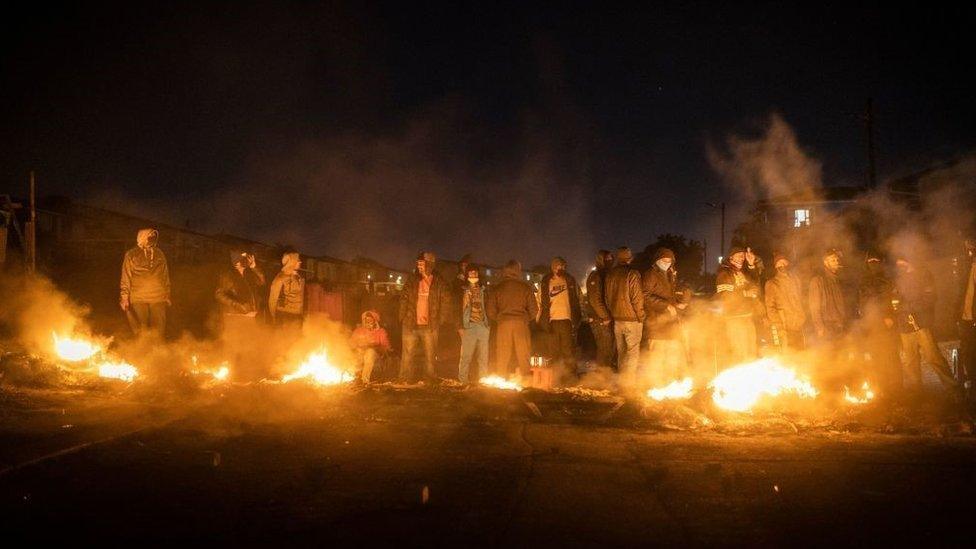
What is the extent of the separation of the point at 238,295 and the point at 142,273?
1.34 meters

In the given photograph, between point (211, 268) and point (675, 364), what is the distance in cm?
887

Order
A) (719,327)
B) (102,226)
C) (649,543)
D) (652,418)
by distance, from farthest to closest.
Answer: (102,226)
(719,327)
(652,418)
(649,543)

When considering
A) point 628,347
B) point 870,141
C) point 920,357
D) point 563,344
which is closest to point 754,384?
point 628,347

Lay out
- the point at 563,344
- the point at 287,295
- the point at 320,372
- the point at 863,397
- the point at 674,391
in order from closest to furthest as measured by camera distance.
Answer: the point at 863,397, the point at 674,391, the point at 320,372, the point at 287,295, the point at 563,344

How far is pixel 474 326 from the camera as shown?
10227 mm

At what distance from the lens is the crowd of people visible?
890cm

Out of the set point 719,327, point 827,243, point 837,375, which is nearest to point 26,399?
point 719,327


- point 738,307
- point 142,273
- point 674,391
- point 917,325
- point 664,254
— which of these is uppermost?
point 664,254

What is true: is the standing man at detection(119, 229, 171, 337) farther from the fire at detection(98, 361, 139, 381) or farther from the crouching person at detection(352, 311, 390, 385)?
the crouching person at detection(352, 311, 390, 385)

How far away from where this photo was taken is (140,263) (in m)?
9.51

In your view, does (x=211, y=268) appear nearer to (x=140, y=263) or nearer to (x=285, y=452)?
(x=140, y=263)

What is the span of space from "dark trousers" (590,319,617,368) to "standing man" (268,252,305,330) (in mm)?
4585

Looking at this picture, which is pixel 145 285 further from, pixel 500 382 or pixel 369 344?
pixel 500 382

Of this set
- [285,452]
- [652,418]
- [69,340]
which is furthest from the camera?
[69,340]
